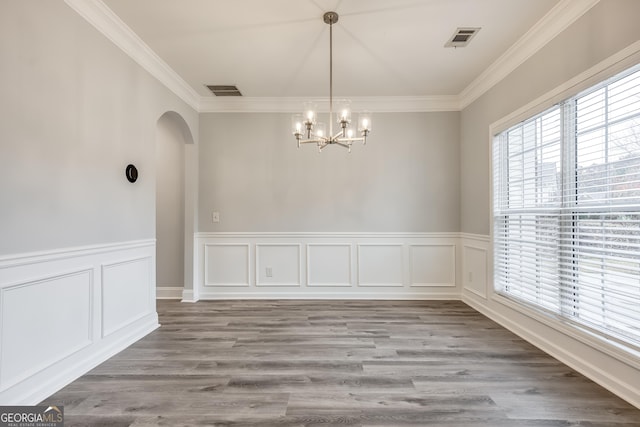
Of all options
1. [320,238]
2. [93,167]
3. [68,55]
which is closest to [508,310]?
[320,238]

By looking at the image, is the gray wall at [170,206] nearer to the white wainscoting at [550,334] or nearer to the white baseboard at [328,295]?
the white baseboard at [328,295]

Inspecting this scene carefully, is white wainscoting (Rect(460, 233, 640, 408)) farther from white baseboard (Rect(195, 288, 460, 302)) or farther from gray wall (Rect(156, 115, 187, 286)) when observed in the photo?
Answer: gray wall (Rect(156, 115, 187, 286))

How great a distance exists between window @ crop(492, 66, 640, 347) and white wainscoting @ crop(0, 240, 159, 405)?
3.77 meters

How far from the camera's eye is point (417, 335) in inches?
119

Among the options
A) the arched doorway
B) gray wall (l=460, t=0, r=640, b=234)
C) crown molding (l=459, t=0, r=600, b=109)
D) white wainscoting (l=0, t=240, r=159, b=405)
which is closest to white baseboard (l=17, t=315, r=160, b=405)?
white wainscoting (l=0, t=240, r=159, b=405)

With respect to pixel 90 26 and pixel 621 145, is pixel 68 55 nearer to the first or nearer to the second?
pixel 90 26

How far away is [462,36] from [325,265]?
310 centimetres

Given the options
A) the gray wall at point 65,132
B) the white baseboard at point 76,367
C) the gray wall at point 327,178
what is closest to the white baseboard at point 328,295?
the gray wall at point 327,178

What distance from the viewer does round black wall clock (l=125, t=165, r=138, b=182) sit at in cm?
281

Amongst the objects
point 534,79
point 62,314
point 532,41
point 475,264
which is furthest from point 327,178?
point 62,314

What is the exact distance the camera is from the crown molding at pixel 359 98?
2.38 meters

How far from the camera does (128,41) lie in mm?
2797

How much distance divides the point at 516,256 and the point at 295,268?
2698mm

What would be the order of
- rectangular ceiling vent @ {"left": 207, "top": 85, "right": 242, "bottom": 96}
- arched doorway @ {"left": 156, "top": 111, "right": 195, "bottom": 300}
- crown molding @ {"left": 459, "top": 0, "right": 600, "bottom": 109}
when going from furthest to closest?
arched doorway @ {"left": 156, "top": 111, "right": 195, "bottom": 300}, rectangular ceiling vent @ {"left": 207, "top": 85, "right": 242, "bottom": 96}, crown molding @ {"left": 459, "top": 0, "right": 600, "bottom": 109}
